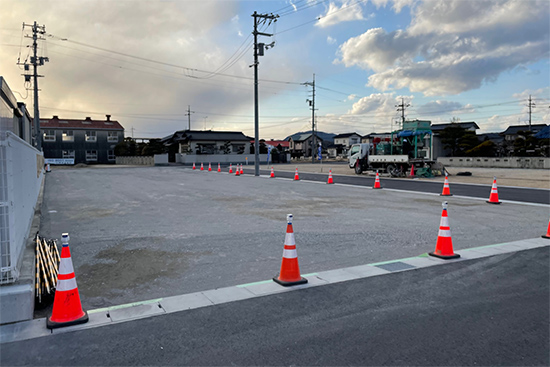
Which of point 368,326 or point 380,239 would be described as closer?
point 368,326

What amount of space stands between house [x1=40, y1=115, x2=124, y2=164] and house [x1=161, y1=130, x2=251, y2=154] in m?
10.0

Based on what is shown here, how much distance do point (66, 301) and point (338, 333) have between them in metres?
2.77

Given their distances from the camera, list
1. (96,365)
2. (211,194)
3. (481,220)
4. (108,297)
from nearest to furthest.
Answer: (96,365), (108,297), (481,220), (211,194)

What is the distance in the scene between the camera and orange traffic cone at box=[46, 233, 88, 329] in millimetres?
4051

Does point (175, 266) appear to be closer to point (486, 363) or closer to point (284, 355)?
point (284, 355)

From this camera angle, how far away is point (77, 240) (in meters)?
7.96

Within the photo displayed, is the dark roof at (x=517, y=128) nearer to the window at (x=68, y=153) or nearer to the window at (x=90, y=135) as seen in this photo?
the window at (x=90, y=135)

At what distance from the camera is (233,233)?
8680 millimetres

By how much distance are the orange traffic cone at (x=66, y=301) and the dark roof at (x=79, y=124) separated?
68.6 meters

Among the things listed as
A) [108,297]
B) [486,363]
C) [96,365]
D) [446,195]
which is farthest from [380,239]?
[446,195]

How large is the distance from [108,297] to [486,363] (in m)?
4.11

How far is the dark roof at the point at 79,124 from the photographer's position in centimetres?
6456

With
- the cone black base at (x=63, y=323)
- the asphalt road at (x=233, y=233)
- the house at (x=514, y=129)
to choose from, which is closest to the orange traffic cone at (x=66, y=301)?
the cone black base at (x=63, y=323)

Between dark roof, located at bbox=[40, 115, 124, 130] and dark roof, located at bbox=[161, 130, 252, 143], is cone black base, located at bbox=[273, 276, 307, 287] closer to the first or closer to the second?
dark roof, located at bbox=[161, 130, 252, 143]
